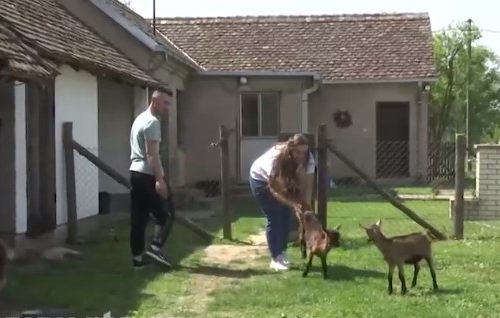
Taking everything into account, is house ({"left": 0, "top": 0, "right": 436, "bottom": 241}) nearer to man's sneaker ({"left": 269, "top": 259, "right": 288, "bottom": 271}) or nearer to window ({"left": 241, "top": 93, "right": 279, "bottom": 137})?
window ({"left": 241, "top": 93, "right": 279, "bottom": 137})

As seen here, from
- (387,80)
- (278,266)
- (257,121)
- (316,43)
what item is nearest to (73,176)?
(278,266)

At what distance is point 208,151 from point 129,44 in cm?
586

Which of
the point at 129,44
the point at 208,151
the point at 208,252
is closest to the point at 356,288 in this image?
the point at 208,252

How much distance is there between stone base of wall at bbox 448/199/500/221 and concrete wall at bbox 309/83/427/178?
11.8 meters

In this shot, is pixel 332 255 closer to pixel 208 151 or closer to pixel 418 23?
pixel 208 151

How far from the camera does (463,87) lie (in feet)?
152

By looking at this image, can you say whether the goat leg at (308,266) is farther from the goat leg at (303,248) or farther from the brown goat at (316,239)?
the goat leg at (303,248)

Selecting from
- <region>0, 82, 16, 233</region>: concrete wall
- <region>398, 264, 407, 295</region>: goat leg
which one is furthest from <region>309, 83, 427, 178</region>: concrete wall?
<region>398, 264, 407, 295</region>: goat leg

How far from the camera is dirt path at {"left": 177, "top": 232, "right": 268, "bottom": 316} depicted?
7.95 meters

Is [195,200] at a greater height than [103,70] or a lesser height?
lesser

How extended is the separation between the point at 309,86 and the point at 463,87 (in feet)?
79.9

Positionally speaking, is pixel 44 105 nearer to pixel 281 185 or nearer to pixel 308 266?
pixel 281 185

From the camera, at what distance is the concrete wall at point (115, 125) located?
16.9 meters

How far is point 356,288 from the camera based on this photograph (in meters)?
8.42
